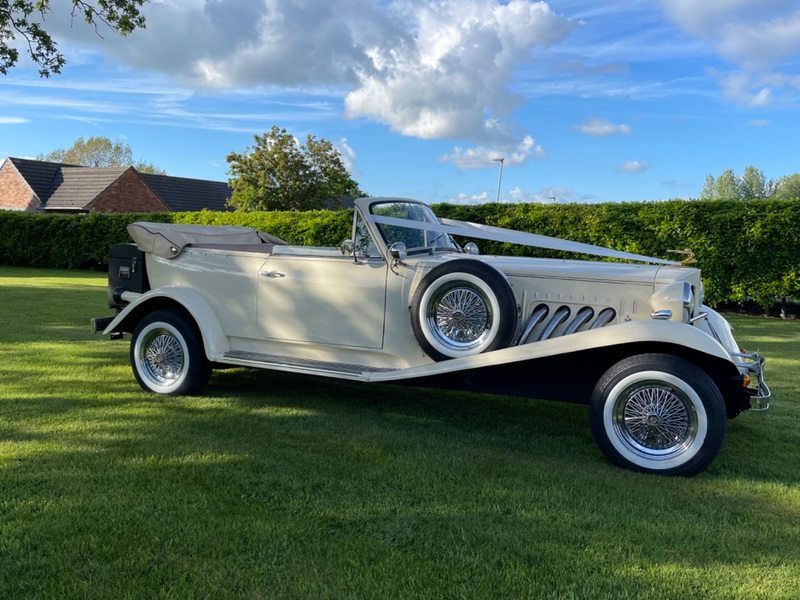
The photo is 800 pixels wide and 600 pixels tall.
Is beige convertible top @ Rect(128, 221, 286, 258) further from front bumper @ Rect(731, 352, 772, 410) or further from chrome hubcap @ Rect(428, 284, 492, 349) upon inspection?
front bumper @ Rect(731, 352, 772, 410)

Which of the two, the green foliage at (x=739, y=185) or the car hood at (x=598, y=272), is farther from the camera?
the green foliage at (x=739, y=185)

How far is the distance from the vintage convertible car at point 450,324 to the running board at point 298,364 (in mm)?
17

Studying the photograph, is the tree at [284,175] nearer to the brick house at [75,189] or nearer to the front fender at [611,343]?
the brick house at [75,189]

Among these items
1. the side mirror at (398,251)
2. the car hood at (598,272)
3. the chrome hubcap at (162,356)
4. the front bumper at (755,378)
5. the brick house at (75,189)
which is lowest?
the chrome hubcap at (162,356)

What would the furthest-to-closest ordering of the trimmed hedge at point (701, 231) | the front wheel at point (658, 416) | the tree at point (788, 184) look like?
the tree at point (788, 184)
the trimmed hedge at point (701, 231)
the front wheel at point (658, 416)

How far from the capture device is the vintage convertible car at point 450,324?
3.91 m

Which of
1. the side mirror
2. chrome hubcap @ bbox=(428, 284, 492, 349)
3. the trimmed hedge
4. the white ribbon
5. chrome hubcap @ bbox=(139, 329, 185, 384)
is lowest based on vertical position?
chrome hubcap @ bbox=(139, 329, 185, 384)

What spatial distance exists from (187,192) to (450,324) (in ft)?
138

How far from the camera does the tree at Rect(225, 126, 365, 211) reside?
35500 millimetres

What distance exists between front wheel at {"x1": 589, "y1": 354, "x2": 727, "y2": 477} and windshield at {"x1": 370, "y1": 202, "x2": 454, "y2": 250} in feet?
6.39

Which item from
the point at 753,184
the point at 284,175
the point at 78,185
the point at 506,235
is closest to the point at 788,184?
the point at 753,184

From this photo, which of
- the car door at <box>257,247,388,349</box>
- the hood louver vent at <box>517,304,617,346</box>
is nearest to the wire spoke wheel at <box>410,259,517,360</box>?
the hood louver vent at <box>517,304,617,346</box>

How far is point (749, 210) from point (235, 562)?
1285 cm

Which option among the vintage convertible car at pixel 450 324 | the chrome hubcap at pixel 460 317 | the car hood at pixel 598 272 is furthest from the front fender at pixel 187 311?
the car hood at pixel 598 272
